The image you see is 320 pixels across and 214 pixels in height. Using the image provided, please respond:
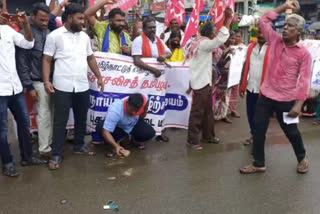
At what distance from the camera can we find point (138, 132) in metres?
4.86

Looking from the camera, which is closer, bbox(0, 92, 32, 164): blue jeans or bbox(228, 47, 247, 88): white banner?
bbox(0, 92, 32, 164): blue jeans

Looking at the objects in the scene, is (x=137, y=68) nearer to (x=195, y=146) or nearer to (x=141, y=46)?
(x=141, y=46)

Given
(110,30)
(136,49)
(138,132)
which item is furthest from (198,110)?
(110,30)

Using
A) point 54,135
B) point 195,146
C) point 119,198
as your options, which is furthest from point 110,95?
point 119,198

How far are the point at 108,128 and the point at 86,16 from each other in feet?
4.63

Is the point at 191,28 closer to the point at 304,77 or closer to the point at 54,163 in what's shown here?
the point at 304,77

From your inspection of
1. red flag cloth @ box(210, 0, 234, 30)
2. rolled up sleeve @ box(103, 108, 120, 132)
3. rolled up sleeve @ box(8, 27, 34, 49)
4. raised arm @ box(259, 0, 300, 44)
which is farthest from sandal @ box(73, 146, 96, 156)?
raised arm @ box(259, 0, 300, 44)

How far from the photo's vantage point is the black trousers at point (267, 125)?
4066 mm

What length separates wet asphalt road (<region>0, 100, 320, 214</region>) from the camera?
3.41 meters

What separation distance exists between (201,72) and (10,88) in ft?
7.33

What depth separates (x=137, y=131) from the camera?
486 cm

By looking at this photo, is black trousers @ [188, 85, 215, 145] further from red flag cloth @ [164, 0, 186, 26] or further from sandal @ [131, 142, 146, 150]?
red flag cloth @ [164, 0, 186, 26]

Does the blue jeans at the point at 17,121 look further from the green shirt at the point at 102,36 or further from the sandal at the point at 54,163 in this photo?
the green shirt at the point at 102,36

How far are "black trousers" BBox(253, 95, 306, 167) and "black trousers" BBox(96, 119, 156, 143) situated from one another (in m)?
1.33
